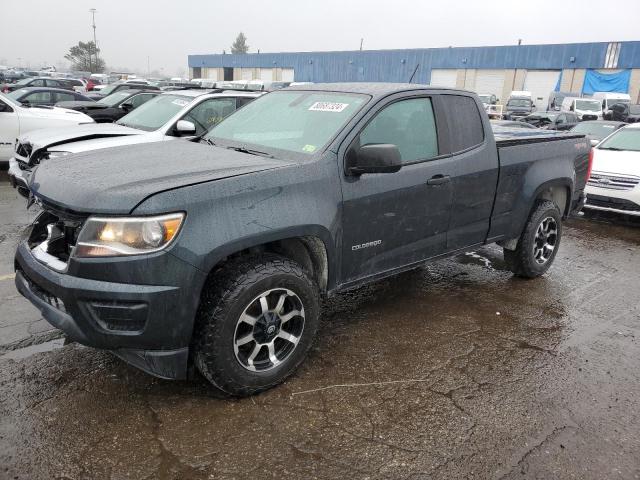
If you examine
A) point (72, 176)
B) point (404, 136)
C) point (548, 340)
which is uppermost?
point (404, 136)

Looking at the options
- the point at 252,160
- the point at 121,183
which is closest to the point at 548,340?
the point at 252,160

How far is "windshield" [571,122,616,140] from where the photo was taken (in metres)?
12.1

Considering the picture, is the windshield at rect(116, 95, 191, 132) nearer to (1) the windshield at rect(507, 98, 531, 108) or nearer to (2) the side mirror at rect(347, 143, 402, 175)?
(2) the side mirror at rect(347, 143, 402, 175)

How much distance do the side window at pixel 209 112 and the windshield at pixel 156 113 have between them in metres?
0.22

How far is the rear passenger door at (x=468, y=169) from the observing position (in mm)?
4043

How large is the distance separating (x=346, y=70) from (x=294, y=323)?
170 feet

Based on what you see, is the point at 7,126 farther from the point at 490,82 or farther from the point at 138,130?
the point at 490,82

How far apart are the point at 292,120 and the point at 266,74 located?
200 feet

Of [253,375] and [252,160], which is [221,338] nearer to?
[253,375]

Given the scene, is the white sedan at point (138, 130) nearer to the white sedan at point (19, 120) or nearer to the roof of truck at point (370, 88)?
the roof of truck at point (370, 88)

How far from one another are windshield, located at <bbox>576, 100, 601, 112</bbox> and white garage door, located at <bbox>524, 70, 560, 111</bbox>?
14.4 metres

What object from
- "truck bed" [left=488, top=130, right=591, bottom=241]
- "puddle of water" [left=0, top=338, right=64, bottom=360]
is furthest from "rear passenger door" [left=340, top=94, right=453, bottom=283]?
"puddle of water" [left=0, top=338, right=64, bottom=360]

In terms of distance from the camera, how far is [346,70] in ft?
170

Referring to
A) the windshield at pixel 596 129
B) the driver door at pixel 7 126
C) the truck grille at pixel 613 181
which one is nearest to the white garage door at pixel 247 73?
the windshield at pixel 596 129
